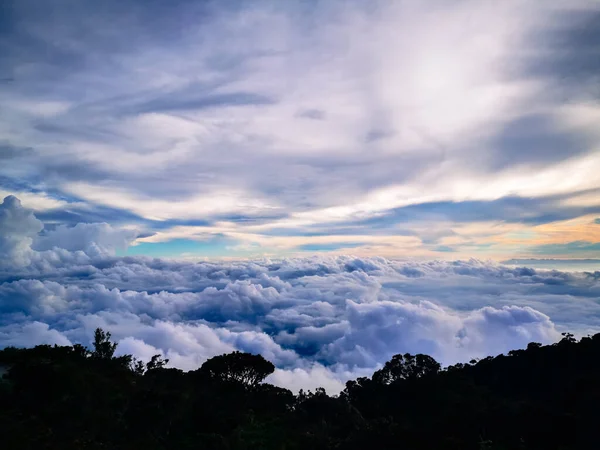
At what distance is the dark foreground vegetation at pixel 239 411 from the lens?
73.6ft

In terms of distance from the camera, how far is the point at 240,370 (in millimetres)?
40500

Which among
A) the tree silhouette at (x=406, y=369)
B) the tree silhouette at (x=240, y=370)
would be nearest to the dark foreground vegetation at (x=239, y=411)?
the tree silhouette at (x=240, y=370)

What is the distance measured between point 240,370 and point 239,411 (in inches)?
322

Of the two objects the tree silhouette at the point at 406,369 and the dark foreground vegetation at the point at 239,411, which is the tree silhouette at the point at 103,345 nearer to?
the dark foreground vegetation at the point at 239,411

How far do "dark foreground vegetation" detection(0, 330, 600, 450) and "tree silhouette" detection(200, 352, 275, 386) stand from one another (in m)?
0.10

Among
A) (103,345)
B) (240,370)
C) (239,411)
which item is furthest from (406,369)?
(103,345)

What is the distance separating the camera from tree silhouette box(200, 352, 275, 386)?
4038 cm

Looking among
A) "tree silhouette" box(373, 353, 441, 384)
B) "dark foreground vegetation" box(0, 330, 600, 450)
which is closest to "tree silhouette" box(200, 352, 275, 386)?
"dark foreground vegetation" box(0, 330, 600, 450)

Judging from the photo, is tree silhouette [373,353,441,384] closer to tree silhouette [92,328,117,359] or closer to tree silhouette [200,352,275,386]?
tree silhouette [200,352,275,386]

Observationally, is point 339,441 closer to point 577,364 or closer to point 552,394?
point 552,394

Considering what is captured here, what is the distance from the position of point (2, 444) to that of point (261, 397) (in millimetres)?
25129

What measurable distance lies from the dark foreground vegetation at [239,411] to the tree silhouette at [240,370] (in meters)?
0.10

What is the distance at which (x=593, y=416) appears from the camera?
2548cm

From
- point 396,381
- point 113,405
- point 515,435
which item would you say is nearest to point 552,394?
point 396,381
